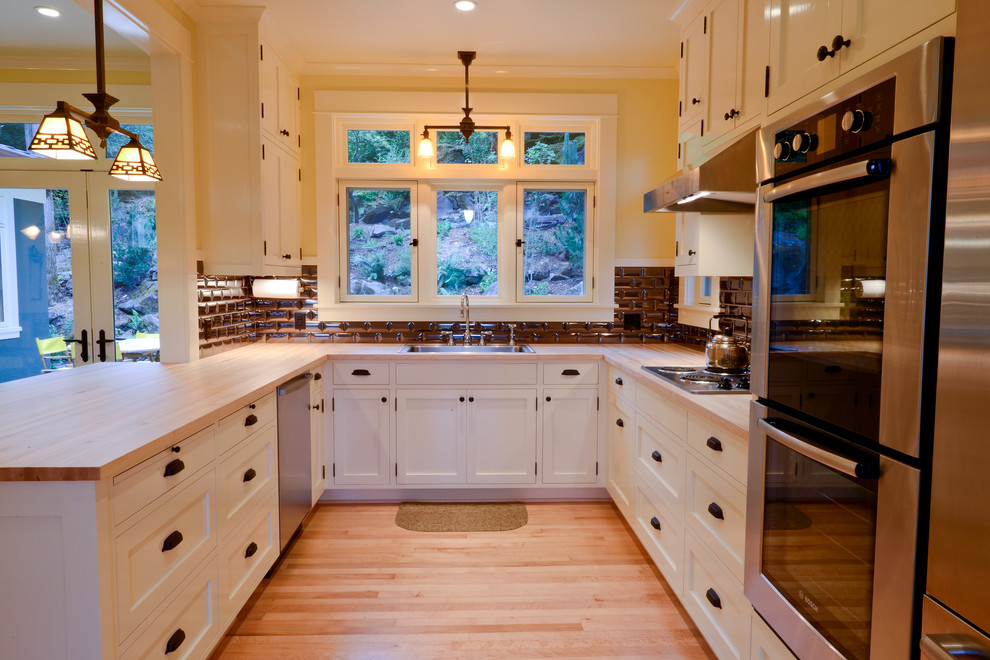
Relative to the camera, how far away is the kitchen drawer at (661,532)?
2.12m

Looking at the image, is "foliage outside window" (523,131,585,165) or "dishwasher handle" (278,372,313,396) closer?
"dishwasher handle" (278,372,313,396)

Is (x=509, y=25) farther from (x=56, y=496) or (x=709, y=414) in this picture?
(x=56, y=496)

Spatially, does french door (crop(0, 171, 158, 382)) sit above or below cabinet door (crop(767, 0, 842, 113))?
below

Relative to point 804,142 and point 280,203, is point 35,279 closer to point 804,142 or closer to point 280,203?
point 280,203

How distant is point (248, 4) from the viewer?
277 centimetres

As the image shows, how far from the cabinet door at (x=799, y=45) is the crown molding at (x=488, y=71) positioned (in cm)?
195

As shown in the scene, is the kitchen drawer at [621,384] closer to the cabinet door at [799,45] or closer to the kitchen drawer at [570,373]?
the kitchen drawer at [570,373]

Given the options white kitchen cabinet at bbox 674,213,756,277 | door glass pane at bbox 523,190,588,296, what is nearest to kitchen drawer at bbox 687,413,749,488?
white kitchen cabinet at bbox 674,213,756,277

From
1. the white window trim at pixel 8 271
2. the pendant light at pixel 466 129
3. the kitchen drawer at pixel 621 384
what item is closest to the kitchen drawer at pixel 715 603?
the kitchen drawer at pixel 621 384

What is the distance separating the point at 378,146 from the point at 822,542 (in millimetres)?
3376

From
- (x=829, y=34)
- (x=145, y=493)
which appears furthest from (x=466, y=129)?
(x=145, y=493)

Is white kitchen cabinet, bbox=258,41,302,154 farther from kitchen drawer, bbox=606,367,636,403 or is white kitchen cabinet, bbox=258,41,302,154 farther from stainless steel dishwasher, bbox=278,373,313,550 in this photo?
kitchen drawer, bbox=606,367,636,403

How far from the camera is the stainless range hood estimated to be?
6.05 ft

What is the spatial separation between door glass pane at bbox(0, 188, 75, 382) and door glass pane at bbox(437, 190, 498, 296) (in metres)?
2.35
